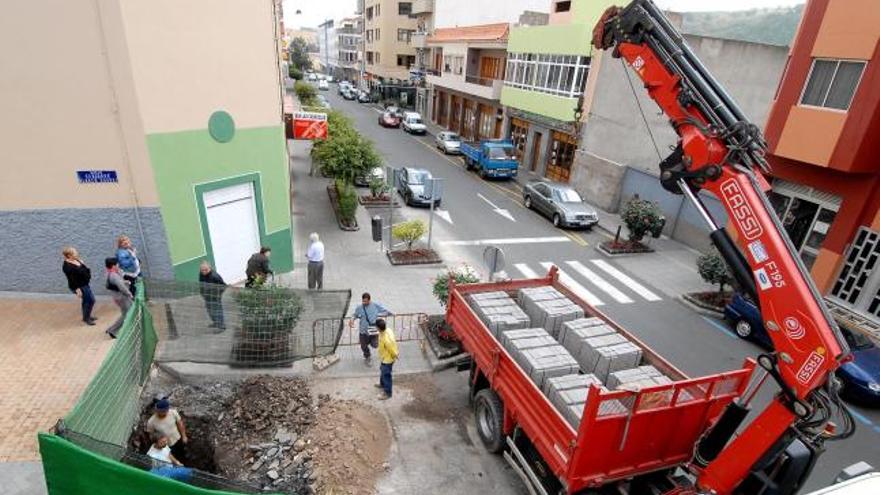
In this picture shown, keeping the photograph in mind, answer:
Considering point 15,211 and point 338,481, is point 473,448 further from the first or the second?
point 15,211

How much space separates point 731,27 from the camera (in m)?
18.6

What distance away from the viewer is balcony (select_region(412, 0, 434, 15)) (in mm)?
46747

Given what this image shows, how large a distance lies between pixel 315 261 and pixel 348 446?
212 inches

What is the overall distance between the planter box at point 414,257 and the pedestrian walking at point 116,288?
22.2 feet

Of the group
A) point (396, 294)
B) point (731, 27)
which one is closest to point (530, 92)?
point (731, 27)

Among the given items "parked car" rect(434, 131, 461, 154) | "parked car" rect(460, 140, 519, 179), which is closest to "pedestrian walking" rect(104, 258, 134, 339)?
"parked car" rect(460, 140, 519, 179)

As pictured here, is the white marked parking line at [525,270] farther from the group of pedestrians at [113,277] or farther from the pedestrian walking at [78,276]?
the pedestrian walking at [78,276]

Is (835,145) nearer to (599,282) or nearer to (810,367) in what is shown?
(599,282)

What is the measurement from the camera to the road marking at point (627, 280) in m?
13.7

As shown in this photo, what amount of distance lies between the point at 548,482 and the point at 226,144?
29.4 feet

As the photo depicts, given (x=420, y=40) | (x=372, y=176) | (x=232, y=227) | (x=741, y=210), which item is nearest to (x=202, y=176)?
(x=232, y=227)

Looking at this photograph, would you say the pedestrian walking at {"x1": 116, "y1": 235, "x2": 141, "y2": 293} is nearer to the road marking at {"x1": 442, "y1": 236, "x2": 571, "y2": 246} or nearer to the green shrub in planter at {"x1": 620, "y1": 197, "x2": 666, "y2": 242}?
the road marking at {"x1": 442, "y1": 236, "x2": 571, "y2": 246}

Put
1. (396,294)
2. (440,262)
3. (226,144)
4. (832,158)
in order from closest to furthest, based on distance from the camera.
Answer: (226,144) < (832,158) < (396,294) < (440,262)

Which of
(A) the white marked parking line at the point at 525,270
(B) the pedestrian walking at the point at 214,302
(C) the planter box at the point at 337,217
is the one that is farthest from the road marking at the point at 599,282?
(B) the pedestrian walking at the point at 214,302
